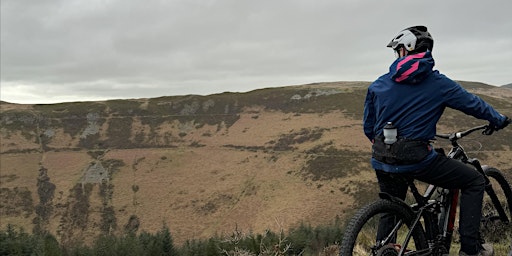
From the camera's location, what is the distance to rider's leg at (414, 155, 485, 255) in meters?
4.26

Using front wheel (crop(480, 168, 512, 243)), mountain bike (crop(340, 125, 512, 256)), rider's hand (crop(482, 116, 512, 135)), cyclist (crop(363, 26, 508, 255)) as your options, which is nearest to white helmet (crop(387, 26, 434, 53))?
cyclist (crop(363, 26, 508, 255))

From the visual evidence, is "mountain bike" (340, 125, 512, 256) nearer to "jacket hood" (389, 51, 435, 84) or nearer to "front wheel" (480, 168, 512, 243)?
"front wheel" (480, 168, 512, 243)

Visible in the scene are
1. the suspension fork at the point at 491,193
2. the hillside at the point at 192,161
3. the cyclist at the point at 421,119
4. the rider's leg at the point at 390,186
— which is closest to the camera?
the cyclist at the point at 421,119

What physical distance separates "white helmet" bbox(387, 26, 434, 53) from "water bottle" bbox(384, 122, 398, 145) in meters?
0.90

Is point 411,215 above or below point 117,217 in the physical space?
above

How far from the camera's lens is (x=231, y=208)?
229 ft

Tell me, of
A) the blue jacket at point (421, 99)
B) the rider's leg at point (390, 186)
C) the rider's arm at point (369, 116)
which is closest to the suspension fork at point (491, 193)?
the blue jacket at point (421, 99)

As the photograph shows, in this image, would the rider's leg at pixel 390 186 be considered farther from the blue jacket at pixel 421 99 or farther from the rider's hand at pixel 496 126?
the rider's hand at pixel 496 126

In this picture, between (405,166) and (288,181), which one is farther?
(288,181)

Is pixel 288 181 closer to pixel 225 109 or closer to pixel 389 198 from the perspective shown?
pixel 225 109

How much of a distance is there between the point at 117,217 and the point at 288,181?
32.6 meters

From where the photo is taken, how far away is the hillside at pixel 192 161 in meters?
67.5

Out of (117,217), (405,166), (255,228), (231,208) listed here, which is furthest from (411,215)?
(117,217)

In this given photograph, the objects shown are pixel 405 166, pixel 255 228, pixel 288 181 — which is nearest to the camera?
pixel 405 166
